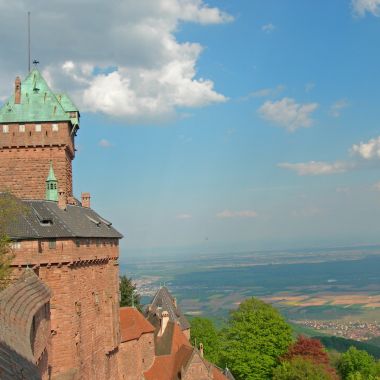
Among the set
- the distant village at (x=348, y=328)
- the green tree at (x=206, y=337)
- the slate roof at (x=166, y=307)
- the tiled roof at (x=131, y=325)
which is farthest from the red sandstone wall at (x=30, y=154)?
the distant village at (x=348, y=328)

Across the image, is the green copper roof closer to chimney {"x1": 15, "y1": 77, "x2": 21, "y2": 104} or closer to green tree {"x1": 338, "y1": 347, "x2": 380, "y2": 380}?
chimney {"x1": 15, "y1": 77, "x2": 21, "y2": 104}

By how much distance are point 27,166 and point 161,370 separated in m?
18.7

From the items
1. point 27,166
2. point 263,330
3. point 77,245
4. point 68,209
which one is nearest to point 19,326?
point 77,245

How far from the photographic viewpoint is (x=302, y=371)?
4191cm

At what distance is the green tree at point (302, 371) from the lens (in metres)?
41.4

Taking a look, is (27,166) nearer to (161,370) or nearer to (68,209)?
(68,209)

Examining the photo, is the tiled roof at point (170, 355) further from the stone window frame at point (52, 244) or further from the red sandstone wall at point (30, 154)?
the stone window frame at point (52, 244)

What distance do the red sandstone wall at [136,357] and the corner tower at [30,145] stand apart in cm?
1238

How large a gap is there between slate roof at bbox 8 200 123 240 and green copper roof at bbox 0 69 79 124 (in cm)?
656

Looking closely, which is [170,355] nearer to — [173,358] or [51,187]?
[173,358]

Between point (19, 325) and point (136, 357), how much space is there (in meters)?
26.1

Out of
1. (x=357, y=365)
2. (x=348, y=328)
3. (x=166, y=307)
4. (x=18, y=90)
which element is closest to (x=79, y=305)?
(x=18, y=90)

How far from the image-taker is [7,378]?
360 inches

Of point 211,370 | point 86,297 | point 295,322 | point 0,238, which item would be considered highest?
point 0,238
